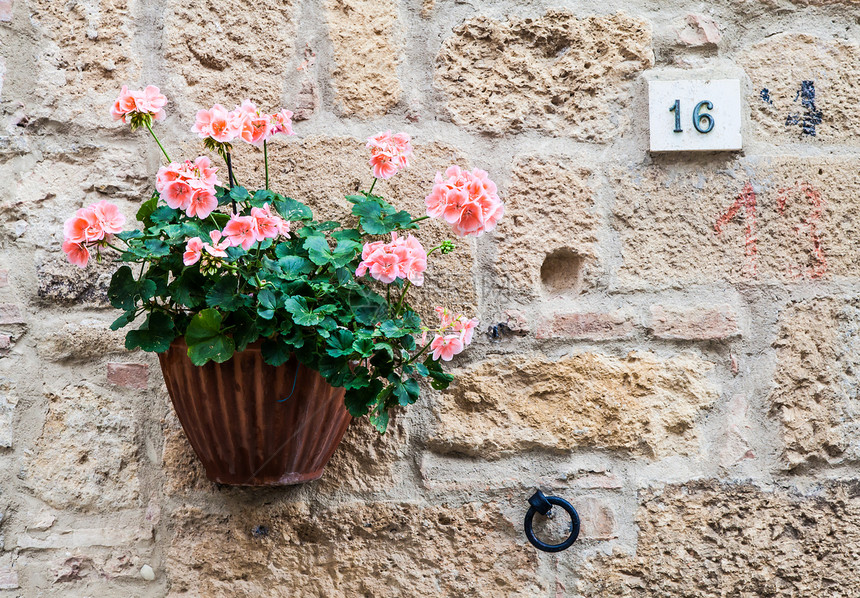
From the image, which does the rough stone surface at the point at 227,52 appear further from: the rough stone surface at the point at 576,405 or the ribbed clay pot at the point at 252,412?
the rough stone surface at the point at 576,405

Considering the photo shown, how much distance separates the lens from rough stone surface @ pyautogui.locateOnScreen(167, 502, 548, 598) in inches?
49.7

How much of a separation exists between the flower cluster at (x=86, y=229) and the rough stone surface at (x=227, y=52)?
0.38 metres

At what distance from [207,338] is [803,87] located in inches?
45.7

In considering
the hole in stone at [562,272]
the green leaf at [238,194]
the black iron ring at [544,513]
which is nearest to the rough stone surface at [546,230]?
the hole in stone at [562,272]

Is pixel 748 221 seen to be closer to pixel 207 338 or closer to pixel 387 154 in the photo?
pixel 387 154

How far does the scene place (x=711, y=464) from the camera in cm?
130

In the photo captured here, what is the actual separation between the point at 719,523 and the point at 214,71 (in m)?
1.23

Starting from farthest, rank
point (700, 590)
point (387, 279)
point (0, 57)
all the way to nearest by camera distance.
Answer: point (0, 57)
point (700, 590)
point (387, 279)

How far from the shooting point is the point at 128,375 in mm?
1316

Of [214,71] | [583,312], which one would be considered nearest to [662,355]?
[583,312]

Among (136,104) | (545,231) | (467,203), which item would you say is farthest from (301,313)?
(545,231)

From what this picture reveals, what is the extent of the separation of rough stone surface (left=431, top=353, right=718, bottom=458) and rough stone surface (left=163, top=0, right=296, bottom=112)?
66 cm

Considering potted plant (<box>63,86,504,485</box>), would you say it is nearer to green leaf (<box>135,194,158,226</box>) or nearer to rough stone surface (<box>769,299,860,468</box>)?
green leaf (<box>135,194,158,226</box>)

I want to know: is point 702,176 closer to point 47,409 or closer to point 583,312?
point 583,312
